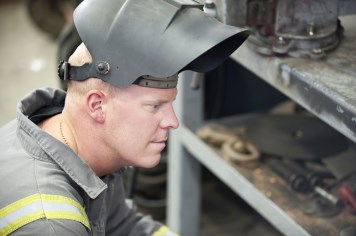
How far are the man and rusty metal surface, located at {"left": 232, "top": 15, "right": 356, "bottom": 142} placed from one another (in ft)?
0.49

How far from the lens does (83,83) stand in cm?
137

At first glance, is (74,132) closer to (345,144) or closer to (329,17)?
(329,17)

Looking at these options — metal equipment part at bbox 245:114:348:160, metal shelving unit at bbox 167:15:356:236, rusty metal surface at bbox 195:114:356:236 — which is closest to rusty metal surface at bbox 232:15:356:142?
metal shelving unit at bbox 167:15:356:236

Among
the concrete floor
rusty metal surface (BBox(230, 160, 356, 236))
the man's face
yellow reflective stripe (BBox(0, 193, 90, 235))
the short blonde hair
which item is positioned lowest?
the concrete floor

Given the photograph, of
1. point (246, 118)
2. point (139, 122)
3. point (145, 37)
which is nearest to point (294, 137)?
Answer: point (246, 118)

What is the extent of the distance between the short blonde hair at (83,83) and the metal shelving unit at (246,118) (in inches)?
15.5

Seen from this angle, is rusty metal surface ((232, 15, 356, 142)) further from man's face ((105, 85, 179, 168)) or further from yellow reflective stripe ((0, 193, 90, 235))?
yellow reflective stripe ((0, 193, 90, 235))

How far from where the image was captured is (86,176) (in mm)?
1410

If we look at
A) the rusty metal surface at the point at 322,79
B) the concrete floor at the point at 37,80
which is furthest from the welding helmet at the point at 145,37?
the concrete floor at the point at 37,80

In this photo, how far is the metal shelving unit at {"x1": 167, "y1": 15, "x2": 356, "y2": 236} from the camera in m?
1.33

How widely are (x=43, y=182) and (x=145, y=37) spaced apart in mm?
358

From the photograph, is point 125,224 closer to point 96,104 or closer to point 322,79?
point 96,104

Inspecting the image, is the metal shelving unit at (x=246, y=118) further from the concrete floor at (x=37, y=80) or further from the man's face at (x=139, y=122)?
the concrete floor at (x=37, y=80)

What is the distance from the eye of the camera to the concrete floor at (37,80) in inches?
107
